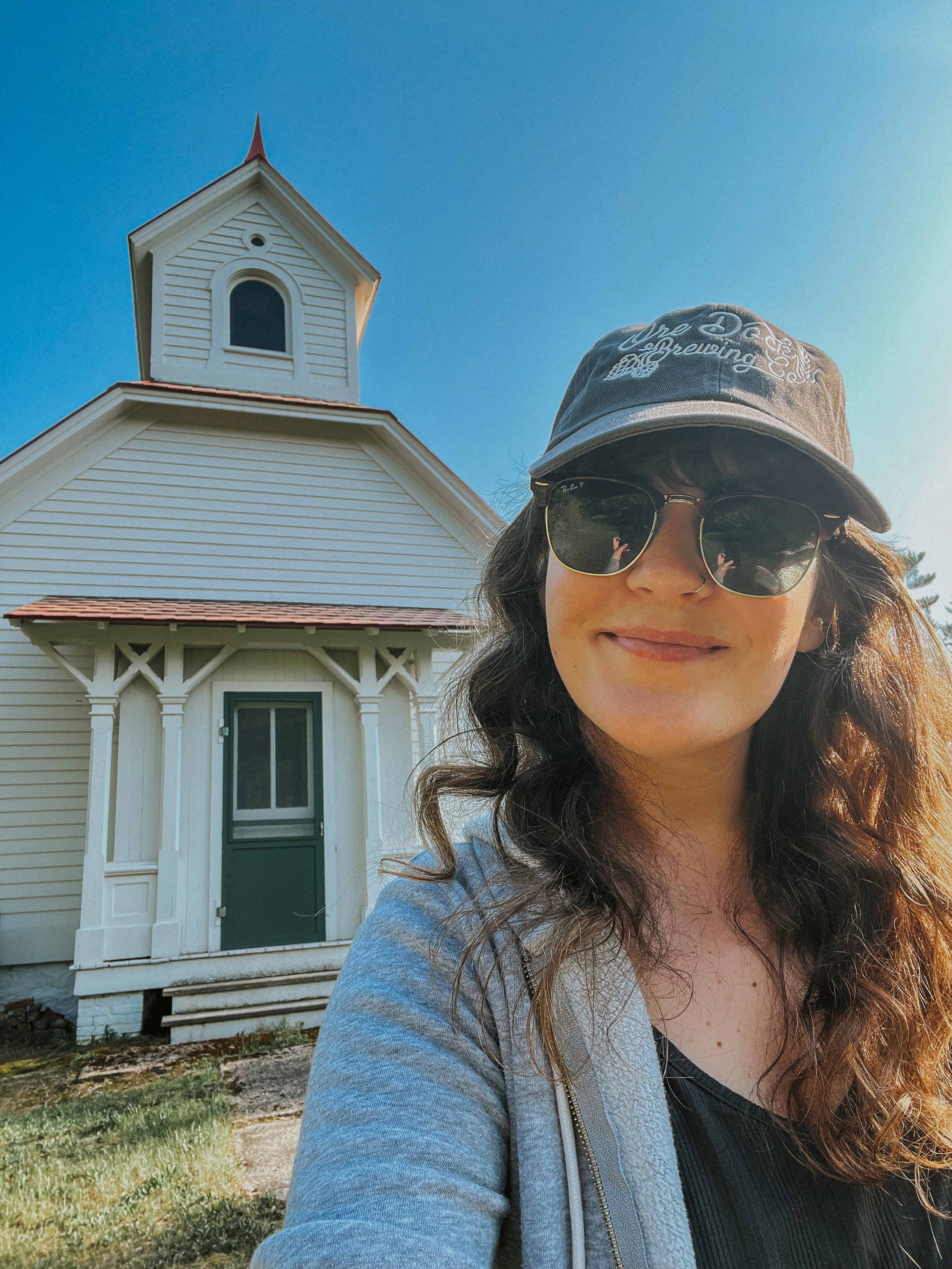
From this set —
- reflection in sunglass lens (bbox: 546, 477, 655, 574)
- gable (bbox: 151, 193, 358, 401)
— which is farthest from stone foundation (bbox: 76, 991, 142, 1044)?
reflection in sunglass lens (bbox: 546, 477, 655, 574)

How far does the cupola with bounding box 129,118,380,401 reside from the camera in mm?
9758

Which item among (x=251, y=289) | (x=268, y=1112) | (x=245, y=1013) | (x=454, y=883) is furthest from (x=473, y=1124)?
(x=251, y=289)

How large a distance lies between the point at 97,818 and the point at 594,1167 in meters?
7.05

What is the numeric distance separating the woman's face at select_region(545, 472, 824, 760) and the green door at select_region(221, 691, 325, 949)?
7.02m

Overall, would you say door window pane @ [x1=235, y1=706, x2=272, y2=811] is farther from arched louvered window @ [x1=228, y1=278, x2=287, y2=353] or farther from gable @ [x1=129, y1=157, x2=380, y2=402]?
arched louvered window @ [x1=228, y1=278, x2=287, y2=353]

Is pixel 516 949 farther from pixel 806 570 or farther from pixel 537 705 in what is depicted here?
pixel 806 570

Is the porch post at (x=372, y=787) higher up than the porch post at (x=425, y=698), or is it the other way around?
the porch post at (x=425, y=698)

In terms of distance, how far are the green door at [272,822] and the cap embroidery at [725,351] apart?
718 cm

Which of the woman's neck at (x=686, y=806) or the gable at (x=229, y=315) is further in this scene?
the gable at (x=229, y=315)

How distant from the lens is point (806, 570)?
114 cm

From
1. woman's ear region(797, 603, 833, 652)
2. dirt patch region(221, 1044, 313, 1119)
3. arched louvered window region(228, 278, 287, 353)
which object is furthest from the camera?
arched louvered window region(228, 278, 287, 353)

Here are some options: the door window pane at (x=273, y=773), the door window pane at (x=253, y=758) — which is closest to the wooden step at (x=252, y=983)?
the door window pane at (x=273, y=773)

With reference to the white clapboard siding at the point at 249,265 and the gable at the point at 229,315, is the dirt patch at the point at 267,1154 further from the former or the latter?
the white clapboard siding at the point at 249,265

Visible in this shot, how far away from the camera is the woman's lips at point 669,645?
108cm
